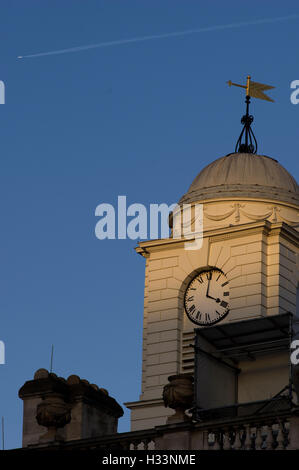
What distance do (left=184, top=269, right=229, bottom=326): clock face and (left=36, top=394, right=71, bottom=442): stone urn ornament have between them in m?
12.7

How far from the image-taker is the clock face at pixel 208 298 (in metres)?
45.3

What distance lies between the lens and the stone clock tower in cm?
4494

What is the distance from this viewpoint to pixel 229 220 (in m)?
46.8

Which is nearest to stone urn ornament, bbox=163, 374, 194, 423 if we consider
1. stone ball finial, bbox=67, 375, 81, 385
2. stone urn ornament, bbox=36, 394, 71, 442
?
stone urn ornament, bbox=36, 394, 71, 442

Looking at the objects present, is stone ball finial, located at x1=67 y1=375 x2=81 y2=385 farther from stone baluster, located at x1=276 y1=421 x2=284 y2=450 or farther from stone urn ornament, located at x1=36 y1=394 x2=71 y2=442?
stone baluster, located at x1=276 y1=421 x2=284 y2=450

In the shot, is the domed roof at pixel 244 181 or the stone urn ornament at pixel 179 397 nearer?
the stone urn ornament at pixel 179 397

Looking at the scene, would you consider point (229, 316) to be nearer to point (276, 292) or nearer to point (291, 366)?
point (276, 292)

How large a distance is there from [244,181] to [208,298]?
4.04 meters

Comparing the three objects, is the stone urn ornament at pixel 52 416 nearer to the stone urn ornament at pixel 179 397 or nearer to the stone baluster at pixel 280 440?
the stone urn ornament at pixel 179 397

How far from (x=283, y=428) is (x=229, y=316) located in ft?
51.4

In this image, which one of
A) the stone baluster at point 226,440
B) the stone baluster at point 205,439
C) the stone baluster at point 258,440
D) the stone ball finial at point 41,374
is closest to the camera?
the stone baluster at point 258,440

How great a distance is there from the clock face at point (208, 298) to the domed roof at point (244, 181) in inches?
105

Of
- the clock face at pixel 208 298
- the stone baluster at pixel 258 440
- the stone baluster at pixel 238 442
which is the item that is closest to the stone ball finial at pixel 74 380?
the stone baluster at pixel 238 442
